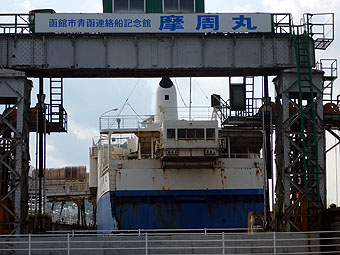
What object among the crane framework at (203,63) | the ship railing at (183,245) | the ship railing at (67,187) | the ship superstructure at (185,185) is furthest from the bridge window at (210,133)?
the ship railing at (67,187)

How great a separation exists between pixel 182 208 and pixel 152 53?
44.2 ft

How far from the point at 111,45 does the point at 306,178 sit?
1054 centimetres

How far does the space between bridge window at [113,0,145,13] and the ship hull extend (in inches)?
530

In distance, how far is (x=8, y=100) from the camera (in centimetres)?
3028

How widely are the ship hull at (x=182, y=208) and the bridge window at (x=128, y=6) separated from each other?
13460 mm

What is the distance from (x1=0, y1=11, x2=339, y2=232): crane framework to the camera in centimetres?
2920

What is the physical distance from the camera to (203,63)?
1194 inches

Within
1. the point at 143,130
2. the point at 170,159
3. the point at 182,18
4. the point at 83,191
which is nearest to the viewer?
the point at 182,18

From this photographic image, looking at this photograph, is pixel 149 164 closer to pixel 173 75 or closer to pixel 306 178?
pixel 173 75

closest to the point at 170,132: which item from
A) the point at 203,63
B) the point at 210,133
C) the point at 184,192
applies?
the point at 210,133

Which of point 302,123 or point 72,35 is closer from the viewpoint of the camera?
point 302,123

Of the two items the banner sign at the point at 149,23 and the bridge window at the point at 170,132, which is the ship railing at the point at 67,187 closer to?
the bridge window at the point at 170,132

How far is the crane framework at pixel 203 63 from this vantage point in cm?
2920

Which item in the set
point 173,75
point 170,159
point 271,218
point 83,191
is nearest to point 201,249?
point 271,218
